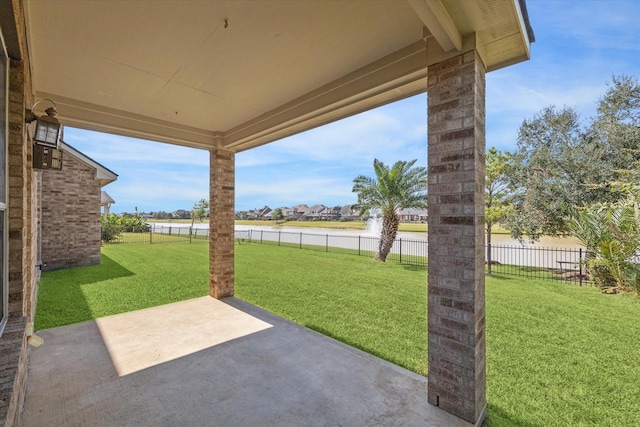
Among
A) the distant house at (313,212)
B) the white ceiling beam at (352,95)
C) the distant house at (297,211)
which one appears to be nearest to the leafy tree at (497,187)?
the white ceiling beam at (352,95)

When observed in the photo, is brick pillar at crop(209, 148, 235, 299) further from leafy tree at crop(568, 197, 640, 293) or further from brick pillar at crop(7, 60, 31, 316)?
leafy tree at crop(568, 197, 640, 293)

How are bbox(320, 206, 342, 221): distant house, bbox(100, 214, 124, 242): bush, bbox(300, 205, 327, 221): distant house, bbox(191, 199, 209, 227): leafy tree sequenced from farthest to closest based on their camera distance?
bbox(300, 205, 327, 221): distant house
bbox(320, 206, 342, 221): distant house
bbox(191, 199, 209, 227): leafy tree
bbox(100, 214, 124, 242): bush

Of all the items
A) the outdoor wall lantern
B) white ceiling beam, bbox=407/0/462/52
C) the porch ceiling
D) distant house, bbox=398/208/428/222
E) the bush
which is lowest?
the bush

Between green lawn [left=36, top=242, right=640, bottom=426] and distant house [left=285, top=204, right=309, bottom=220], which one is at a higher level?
distant house [left=285, top=204, right=309, bottom=220]

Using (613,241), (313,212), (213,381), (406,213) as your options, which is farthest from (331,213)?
(213,381)

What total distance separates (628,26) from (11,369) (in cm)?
1391

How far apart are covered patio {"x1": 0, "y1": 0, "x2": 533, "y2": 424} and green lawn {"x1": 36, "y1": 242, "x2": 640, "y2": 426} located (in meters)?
0.92

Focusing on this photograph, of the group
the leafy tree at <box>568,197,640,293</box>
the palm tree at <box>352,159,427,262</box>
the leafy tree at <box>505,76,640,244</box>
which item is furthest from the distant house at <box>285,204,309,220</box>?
the leafy tree at <box>568,197,640,293</box>

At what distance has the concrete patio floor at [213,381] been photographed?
2.30m

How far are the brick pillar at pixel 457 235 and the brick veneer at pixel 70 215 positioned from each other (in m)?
11.3

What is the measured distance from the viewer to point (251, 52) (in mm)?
2658

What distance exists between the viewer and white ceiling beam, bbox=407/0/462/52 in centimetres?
178

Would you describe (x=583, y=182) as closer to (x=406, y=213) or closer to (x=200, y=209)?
(x=406, y=213)

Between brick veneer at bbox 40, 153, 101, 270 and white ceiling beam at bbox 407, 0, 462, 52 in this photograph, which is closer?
white ceiling beam at bbox 407, 0, 462, 52
